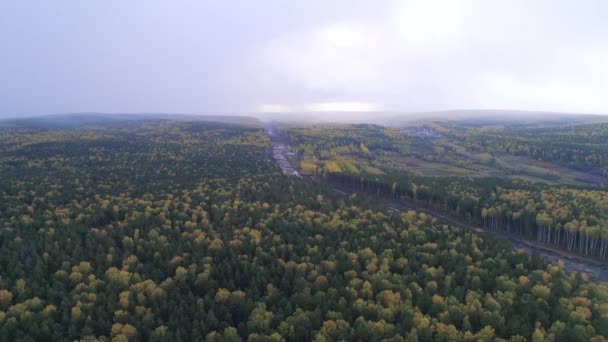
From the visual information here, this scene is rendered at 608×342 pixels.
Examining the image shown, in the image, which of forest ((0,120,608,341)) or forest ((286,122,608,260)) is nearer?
forest ((0,120,608,341))

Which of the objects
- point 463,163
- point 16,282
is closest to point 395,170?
point 463,163

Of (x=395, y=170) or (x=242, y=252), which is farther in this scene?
(x=395, y=170)

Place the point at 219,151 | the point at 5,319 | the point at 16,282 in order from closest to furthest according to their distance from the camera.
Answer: the point at 5,319
the point at 16,282
the point at 219,151

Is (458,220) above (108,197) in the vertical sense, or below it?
below

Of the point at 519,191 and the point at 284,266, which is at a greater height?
the point at 519,191

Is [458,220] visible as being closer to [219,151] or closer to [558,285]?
[558,285]

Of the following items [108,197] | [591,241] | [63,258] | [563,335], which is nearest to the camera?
[563,335]

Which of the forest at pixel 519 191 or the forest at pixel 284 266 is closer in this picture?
the forest at pixel 284 266

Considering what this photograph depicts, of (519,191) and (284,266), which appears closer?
(284,266)
